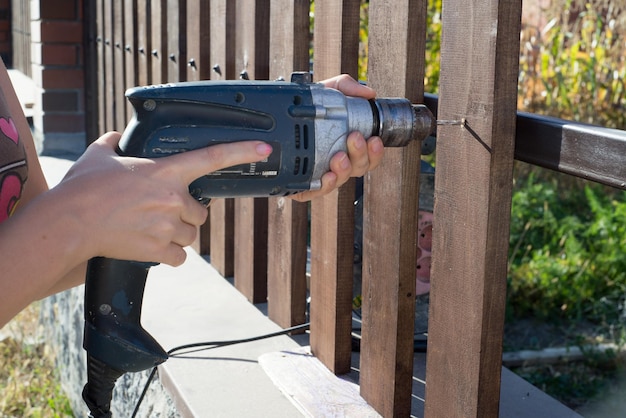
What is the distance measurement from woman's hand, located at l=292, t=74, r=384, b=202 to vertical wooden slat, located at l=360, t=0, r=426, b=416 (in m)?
0.20

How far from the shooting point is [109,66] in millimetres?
5344

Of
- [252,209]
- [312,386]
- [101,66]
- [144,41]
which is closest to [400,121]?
[312,386]

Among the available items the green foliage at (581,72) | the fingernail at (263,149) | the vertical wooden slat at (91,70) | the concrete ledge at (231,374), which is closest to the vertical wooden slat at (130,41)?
the vertical wooden slat at (91,70)

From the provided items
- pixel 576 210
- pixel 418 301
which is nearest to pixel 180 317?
pixel 418 301

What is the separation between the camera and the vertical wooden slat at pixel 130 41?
4.55 m

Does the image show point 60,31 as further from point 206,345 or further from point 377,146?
point 377,146

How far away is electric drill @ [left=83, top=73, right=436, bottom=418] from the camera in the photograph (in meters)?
1.56

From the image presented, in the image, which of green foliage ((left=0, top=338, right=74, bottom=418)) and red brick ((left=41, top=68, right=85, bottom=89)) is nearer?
green foliage ((left=0, top=338, right=74, bottom=418))

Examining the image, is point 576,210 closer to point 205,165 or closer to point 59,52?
point 59,52

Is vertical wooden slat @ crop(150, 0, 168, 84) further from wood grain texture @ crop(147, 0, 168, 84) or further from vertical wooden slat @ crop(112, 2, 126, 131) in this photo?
vertical wooden slat @ crop(112, 2, 126, 131)

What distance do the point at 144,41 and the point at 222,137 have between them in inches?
114

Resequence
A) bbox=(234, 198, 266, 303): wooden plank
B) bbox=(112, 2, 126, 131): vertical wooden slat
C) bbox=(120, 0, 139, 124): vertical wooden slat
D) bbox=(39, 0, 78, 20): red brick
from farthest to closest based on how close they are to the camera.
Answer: bbox=(39, 0, 78, 20): red brick
bbox=(112, 2, 126, 131): vertical wooden slat
bbox=(120, 0, 139, 124): vertical wooden slat
bbox=(234, 198, 266, 303): wooden plank

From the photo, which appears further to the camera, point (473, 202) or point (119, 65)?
point (119, 65)

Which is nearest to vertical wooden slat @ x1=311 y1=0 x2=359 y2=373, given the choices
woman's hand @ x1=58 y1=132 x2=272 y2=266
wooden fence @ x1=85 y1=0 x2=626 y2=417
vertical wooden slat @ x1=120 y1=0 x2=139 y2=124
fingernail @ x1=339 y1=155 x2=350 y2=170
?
wooden fence @ x1=85 y1=0 x2=626 y2=417
